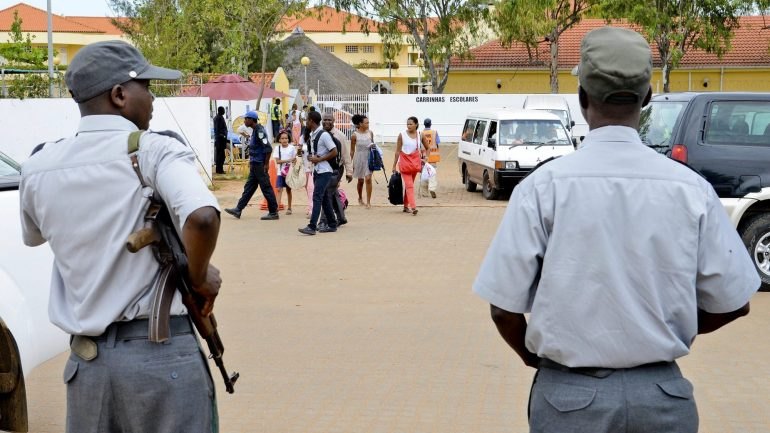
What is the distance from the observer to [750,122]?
10.2 metres

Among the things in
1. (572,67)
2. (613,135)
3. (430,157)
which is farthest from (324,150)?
(572,67)

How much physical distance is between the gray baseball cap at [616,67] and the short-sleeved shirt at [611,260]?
194mm

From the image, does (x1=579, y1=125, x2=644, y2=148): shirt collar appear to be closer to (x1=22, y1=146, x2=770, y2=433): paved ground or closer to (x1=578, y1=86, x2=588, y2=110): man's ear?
(x1=578, y1=86, x2=588, y2=110): man's ear

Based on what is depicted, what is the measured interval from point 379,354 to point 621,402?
4.90 meters

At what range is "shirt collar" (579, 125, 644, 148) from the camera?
115 inches

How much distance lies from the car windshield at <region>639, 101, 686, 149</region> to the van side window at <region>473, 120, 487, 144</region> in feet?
31.5

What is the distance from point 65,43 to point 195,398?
72.2m

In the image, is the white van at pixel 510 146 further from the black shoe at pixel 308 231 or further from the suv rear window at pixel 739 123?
the suv rear window at pixel 739 123

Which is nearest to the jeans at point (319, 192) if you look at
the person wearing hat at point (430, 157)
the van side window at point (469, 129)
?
the person wearing hat at point (430, 157)

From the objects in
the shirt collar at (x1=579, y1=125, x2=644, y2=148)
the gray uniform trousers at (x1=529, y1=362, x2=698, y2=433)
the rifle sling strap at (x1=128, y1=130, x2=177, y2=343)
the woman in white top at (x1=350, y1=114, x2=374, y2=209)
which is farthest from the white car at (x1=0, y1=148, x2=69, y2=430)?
the woman in white top at (x1=350, y1=114, x2=374, y2=209)

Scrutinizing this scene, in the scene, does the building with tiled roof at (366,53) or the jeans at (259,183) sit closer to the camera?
the jeans at (259,183)

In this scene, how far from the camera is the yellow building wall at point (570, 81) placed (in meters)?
43.0

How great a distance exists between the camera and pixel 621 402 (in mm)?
2771

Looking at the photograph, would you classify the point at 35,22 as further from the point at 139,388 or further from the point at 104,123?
the point at 139,388
